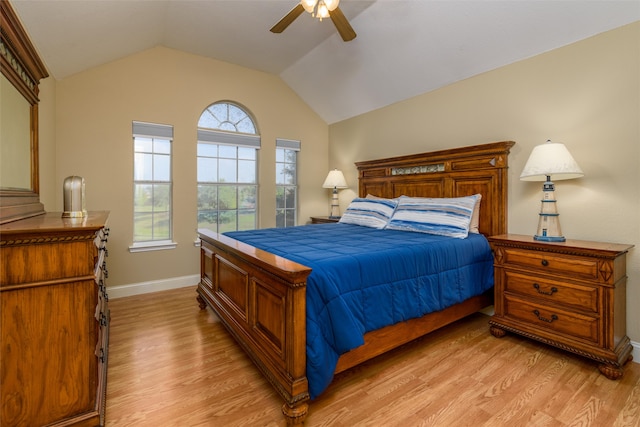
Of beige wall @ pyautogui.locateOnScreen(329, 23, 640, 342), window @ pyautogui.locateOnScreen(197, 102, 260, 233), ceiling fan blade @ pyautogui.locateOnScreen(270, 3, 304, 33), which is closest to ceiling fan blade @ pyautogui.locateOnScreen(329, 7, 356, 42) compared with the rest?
ceiling fan blade @ pyautogui.locateOnScreen(270, 3, 304, 33)

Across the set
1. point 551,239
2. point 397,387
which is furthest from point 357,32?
point 397,387

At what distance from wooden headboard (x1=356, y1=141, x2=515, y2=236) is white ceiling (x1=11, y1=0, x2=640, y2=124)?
0.81 meters

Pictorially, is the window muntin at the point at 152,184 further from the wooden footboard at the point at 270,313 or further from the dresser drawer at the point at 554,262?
the dresser drawer at the point at 554,262

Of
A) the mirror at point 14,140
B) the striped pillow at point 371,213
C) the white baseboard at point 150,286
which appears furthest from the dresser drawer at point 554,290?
the white baseboard at point 150,286

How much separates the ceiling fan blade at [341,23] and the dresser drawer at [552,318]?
248 centimetres

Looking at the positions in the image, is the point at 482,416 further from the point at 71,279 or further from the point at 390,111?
the point at 390,111

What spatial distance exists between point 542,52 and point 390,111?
5.70 feet

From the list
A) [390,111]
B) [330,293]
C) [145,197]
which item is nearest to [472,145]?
[390,111]

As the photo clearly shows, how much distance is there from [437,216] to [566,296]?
43.4 inches

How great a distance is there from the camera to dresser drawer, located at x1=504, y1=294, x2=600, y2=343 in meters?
2.07

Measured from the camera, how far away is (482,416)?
5.32 feet

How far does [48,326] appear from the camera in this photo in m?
1.36

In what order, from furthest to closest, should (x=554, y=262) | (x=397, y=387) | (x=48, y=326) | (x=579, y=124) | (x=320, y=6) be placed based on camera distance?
(x=579, y=124) → (x=554, y=262) → (x=320, y=6) → (x=397, y=387) → (x=48, y=326)

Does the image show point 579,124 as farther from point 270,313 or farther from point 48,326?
point 48,326
